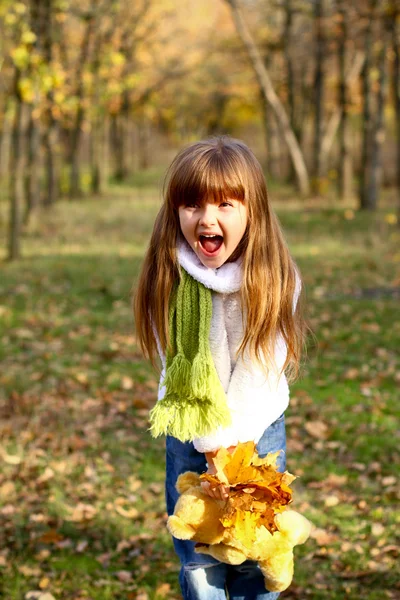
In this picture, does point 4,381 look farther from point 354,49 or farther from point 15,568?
point 354,49

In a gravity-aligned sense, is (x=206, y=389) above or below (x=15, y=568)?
above

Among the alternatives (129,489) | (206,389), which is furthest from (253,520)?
(129,489)

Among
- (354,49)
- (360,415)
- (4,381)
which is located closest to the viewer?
(360,415)

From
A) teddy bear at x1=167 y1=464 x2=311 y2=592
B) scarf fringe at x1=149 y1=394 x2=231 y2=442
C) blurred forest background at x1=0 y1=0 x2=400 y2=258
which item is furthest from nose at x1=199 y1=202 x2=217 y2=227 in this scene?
blurred forest background at x1=0 y1=0 x2=400 y2=258

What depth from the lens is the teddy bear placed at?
2.39 metres

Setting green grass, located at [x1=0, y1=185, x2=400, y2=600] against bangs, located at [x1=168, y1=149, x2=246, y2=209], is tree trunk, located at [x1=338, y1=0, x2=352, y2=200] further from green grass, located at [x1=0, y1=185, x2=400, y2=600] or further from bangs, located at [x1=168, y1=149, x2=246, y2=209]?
bangs, located at [x1=168, y1=149, x2=246, y2=209]

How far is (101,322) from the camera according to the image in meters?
8.85

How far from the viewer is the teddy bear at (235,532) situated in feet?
7.85

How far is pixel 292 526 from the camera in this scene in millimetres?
2574

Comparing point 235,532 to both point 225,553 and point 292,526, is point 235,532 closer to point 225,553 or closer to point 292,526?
point 225,553

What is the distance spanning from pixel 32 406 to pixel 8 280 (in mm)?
4955

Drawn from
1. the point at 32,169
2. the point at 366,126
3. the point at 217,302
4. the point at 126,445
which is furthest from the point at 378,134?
the point at 217,302

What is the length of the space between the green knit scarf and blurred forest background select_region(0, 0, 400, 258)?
8.46m

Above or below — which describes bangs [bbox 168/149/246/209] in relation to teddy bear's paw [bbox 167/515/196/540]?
above
